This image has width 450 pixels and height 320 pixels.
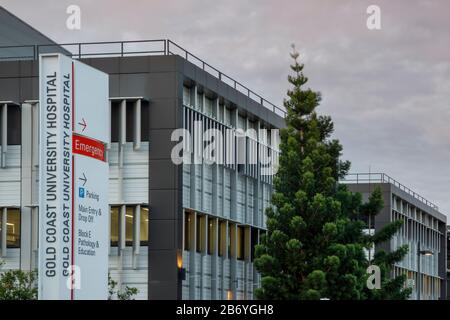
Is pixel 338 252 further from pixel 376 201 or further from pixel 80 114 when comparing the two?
pixel 80 114

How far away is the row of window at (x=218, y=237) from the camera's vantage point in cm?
5238

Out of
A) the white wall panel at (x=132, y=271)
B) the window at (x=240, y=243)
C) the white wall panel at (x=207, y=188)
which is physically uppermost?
the white wall panel at (x=207, y=188)

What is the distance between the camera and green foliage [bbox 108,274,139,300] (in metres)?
46.2

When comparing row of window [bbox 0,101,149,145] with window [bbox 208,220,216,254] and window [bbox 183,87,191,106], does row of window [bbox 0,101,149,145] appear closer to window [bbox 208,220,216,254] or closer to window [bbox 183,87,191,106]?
window [bbox 183,87,191,106]

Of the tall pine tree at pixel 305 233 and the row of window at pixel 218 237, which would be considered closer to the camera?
the tall pine tree at pixel 305 233

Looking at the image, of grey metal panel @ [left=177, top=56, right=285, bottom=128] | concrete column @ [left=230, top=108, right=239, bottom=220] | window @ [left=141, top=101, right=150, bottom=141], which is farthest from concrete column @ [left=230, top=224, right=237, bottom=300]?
window @ [left=141, top=101, right=150, bottom=141]

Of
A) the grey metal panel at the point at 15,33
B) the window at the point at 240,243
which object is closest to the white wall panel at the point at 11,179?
the grey metal panel at the point at 15,33

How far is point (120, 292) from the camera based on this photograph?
48.4 m

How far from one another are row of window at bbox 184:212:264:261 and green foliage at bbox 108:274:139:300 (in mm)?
4777

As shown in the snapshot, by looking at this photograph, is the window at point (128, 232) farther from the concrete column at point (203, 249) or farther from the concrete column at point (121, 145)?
the concrete column at point (203, 249)

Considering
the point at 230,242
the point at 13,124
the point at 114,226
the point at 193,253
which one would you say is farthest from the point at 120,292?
the point at 230,242

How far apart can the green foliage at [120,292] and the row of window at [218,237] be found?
15.7 feet

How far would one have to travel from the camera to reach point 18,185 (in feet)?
165
